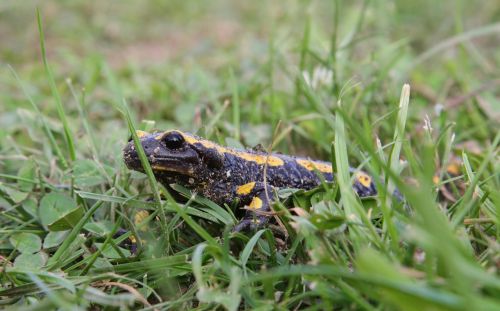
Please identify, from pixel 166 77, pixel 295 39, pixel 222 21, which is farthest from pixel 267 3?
pixel 166 77

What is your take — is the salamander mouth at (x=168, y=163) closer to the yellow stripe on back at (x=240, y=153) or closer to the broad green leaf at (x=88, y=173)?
the yellow stripe on back at (x=240, y=153)

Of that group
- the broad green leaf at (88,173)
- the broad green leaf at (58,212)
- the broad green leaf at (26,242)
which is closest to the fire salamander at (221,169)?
the broad green leaf at (88,173)

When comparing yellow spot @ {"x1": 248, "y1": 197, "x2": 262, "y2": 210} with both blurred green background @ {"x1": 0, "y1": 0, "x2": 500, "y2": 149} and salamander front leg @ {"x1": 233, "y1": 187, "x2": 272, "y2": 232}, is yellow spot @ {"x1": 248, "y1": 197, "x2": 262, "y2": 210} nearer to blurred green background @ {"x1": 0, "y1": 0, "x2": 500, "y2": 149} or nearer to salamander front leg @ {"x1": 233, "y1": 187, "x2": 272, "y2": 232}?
salamander front leg @ {"x1": 233, "y1": 187, "x2": 272, "y2": 232}

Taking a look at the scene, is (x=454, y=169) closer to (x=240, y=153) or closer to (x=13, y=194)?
(x=240, y=153)

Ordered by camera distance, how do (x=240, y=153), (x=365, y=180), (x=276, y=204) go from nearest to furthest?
(x=276, y=204), (x=240, y=153), (x=365, y=180)

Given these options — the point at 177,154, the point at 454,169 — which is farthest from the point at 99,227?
the point at 454,169

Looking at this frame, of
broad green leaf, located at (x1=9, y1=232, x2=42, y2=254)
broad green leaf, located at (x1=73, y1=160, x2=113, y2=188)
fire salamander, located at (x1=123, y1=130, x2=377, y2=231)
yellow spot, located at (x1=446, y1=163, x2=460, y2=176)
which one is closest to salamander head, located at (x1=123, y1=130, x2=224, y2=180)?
fire salamander, located at (x1=123, y1=130, x2=377, y2=231)

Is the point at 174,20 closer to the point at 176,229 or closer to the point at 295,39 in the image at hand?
the point at 295,39
